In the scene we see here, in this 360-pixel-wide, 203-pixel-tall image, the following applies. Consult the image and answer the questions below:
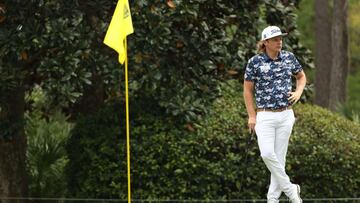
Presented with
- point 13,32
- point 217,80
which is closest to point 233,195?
point 217,80

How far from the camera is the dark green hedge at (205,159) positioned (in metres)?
12.0

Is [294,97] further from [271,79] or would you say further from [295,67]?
[295,67]

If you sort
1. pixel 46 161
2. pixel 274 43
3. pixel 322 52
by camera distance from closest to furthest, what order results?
pixel 274 43 < pixel 46 161 < pixel 322 52

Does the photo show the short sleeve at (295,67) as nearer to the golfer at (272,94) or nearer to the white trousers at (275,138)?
the golfer at (272,94)

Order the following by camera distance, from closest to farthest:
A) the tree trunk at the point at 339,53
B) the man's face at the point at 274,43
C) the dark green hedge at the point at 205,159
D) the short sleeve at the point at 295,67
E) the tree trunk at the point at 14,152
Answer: the man's face at the point at 274,43 < the short sleeve at the point at 295,67 < the dark green hedge at the point at 205,159 < the tree trunk at the point at 14,152 < the tree trunk at the point at 339,53

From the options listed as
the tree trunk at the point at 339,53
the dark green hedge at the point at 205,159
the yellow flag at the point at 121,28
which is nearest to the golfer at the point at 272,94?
the yellow flag at the point at 121,28

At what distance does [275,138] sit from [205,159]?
3001mm

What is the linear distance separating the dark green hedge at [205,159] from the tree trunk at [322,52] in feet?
37.6

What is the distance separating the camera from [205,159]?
12078mm

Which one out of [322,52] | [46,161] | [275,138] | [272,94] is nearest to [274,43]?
[272,94]

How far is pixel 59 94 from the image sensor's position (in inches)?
420

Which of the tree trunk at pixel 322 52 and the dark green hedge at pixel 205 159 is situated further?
the tree trunk at pixel 322 52

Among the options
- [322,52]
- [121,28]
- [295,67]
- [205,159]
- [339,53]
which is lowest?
[205,159]

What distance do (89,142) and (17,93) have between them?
1192 mm
